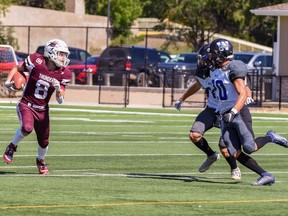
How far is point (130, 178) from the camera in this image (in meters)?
13.3

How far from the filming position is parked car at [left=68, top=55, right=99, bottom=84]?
43.9m

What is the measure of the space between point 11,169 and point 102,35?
182 feet

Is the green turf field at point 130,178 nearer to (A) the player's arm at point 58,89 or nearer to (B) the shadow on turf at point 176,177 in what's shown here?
(B) the shadow on turf at point 176,177

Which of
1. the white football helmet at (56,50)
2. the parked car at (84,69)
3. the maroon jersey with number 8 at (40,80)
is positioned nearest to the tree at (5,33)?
the parked car at (84,69)

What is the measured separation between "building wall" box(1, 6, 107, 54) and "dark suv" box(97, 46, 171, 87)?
51.7 feet

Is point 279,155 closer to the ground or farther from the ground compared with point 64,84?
closer to the ground

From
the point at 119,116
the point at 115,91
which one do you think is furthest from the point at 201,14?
the point at 119,116

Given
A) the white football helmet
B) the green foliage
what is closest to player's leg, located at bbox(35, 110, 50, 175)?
the white football helmet

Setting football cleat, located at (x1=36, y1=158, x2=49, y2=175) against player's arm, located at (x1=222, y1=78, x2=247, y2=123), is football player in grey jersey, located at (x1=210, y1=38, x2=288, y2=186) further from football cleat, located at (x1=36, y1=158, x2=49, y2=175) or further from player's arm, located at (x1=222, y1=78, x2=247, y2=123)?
football cleat, located at (x1=36, y1=158, x2=49, y2=175)

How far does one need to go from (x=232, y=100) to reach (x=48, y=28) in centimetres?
5035

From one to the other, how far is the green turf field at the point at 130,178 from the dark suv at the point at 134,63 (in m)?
18.3

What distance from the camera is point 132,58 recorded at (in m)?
44.5

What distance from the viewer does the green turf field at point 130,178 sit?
1034 cm

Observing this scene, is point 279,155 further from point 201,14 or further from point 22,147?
point 201,14
